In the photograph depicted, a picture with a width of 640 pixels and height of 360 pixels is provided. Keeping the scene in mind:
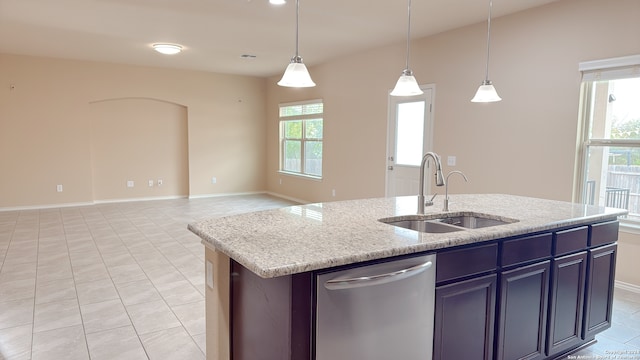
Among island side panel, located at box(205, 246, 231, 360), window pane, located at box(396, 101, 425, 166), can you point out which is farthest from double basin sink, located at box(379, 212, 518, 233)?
window pane, located at box(396, 101, 425, 166)

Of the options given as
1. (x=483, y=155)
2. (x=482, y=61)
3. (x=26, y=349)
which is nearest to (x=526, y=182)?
(x=483, y=155)

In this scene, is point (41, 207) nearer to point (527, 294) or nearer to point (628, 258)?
point (527, 294)

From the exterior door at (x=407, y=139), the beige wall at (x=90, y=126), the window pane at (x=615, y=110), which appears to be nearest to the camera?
the window pane at (x=615, y=110)

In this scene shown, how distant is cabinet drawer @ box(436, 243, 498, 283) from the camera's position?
6.16ft

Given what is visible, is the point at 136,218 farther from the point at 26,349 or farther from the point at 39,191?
the point at 26,349

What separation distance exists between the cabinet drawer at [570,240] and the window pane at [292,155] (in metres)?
6.51

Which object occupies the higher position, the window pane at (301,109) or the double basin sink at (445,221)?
the window pane at (301,109)

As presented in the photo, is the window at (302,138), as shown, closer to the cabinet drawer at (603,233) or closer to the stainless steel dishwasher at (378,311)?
the cabinet drawer at (603,233)

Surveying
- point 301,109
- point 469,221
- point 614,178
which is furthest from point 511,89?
point 301,109

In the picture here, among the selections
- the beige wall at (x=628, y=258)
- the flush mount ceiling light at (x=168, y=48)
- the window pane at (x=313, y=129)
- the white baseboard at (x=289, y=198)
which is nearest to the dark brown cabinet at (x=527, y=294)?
the beige wall at (x=628, y=258)

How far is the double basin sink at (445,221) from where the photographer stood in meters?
2.46

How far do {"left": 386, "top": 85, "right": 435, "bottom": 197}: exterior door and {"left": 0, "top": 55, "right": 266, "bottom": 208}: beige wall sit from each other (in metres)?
4.35

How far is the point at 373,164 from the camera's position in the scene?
641 centimetres

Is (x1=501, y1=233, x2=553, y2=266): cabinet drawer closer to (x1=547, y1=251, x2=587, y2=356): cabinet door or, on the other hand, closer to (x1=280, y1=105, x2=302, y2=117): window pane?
(x1=547, y1=251, x2=587, y2=356): cabinet door
